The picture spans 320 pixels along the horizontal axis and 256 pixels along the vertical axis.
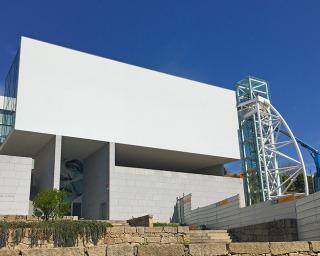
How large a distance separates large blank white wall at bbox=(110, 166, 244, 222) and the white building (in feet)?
0.21

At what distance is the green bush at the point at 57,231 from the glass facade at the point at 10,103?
12515 millimetres

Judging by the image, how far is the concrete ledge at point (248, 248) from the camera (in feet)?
22.1

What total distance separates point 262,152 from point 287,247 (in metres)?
25.6

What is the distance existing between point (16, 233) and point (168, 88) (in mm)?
18762

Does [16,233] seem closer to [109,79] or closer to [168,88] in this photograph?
[109,79]

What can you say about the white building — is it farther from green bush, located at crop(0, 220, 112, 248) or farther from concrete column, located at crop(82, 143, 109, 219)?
green bush, located at crop(0, 220, 112, 248)

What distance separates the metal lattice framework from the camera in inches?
1248

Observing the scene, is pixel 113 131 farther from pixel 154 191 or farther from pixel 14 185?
pixel 14 185

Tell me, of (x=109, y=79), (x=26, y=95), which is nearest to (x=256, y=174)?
(x=109, y=79)

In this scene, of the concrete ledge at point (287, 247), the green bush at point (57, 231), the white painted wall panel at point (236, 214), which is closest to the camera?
the concrete ledge at point (287, 247)

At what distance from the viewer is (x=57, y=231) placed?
12188mm

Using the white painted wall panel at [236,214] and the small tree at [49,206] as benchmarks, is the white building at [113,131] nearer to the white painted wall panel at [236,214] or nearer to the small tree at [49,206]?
the white painted wall panel at [236,214]

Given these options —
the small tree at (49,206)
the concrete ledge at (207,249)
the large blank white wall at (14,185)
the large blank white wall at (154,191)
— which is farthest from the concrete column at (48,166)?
the concrete ledge at (207,249)

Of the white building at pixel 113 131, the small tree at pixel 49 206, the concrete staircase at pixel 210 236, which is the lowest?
the concrete staircase at pixel 210 236
